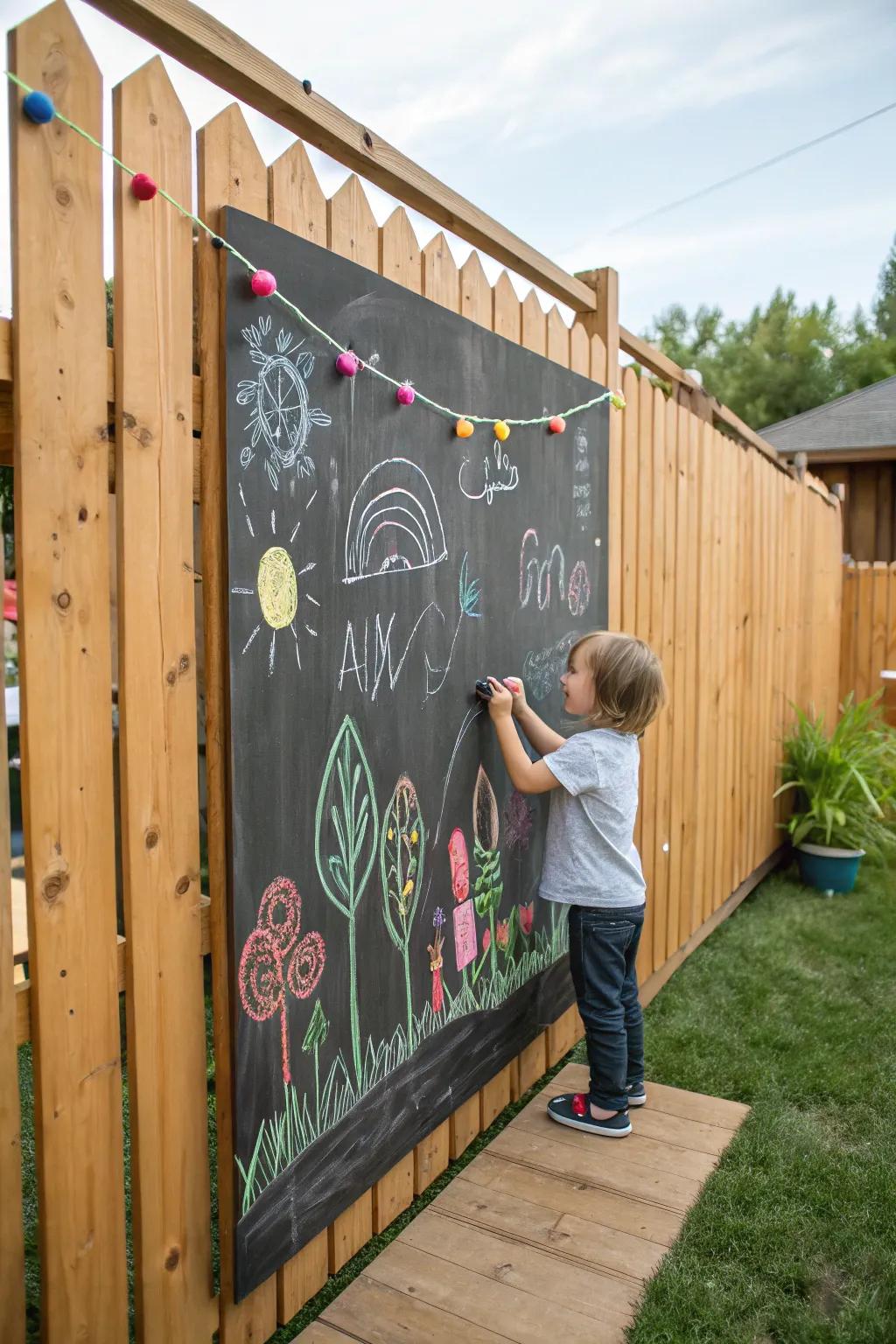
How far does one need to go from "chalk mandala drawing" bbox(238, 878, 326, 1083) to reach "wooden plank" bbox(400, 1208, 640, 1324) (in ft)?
2.63

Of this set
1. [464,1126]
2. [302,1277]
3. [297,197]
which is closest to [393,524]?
[297,197]

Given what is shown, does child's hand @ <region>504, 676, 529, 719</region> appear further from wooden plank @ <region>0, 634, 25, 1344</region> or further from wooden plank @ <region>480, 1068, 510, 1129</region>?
wooden plank @ <region>0, 634, 25, 1344</region>

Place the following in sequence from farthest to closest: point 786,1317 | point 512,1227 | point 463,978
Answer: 1. point 463,978
2. point 512,1227
3. point 786,1317

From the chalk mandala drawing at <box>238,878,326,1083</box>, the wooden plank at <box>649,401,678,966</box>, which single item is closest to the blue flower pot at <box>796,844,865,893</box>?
the wooden plank at <box>649,401,678,966</box>

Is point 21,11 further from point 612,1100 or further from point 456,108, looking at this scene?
point 456,108

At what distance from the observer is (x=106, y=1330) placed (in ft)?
5.53

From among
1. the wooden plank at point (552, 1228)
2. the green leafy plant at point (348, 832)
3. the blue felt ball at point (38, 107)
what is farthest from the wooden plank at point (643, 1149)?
the blue felt ball at point (38, 107)

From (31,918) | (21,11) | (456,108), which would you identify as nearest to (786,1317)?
(31,918)

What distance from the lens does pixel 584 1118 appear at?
10.0 feet

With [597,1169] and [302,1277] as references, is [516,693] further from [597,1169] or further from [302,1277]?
[302,1277]

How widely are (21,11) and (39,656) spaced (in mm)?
945

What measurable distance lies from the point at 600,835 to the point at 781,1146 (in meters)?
1.09

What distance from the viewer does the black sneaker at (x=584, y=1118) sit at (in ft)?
9.92

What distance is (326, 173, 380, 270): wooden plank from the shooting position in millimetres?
2105
